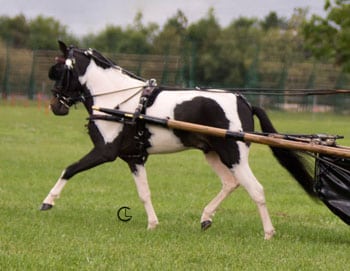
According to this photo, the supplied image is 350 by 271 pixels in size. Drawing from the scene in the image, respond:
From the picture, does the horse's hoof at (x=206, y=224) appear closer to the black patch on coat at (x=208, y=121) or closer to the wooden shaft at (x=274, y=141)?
the black patch on coat at (x=208, y=121)

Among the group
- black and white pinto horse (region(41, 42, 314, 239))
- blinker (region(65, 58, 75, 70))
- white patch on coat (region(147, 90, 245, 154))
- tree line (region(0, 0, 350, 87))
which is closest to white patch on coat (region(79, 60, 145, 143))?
black and white pinto horse (region(41, 42, 314, 239))

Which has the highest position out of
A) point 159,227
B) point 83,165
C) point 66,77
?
point 66,77

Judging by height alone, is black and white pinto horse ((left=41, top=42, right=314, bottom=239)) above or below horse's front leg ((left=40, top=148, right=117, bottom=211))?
above

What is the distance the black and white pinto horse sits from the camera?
8875 mm

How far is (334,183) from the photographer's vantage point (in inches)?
325

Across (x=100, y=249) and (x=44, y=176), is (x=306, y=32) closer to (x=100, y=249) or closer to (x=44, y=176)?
(x=44, y=176)

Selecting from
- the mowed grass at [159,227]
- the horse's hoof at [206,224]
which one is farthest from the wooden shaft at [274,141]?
the horse's hoof at [206,224]

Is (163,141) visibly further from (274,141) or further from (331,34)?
(331,34)

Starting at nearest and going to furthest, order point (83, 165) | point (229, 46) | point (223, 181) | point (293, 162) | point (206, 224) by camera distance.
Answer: point (83, 165) → point (293, 162) → point (206, 224) → point (223, 181) → point (229, 46)

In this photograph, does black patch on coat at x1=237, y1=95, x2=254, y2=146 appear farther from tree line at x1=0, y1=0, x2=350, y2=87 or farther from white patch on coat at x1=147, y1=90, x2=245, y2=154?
tree line at x1=0, y1=0, x2=350, y2=87

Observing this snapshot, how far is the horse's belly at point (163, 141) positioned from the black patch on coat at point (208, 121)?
0.07m

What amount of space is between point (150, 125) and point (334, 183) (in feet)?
7.48

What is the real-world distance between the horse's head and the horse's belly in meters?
1.12

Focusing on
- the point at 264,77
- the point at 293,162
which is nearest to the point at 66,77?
the point at 293,162
